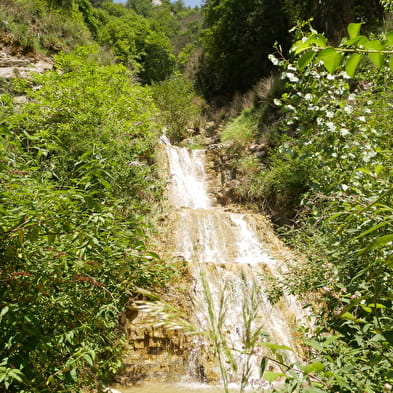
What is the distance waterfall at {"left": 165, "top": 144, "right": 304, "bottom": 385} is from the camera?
2807 mm

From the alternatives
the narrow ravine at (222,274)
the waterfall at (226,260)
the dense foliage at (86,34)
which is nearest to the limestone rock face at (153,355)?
the narrow ravine at (222,274)

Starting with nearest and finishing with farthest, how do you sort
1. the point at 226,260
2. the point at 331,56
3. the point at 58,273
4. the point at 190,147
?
the point at 331,56 < the point at 58,273 < the point at 226,260 < the point at 190,147

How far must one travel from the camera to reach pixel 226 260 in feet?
19.7

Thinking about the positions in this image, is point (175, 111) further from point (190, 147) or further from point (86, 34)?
point (86, 34)

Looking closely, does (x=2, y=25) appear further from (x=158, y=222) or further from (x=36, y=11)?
(x=158, y=222)

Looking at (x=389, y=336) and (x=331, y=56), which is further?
(x=389, y=336)

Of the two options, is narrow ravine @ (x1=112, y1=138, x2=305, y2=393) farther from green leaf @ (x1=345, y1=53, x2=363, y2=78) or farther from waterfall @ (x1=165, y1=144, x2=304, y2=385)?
green leaf @ (x1=345, y1=53, x2=363, y2=78)

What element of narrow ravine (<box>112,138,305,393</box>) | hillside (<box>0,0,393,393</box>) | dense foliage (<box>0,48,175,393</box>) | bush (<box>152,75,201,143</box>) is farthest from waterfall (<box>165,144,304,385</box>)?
bush (<box>152,75,201,143</box>)

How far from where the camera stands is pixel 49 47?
9.53 meters

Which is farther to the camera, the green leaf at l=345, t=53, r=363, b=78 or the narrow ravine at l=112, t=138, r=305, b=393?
the narrow ravine at l=112, t=138, r=305, b=393

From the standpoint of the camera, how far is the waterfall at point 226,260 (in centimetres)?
281

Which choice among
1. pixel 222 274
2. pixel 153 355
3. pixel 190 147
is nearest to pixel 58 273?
pixel 153 355

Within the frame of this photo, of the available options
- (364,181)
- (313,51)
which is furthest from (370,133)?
(313,51)

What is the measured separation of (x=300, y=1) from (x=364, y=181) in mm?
10833
